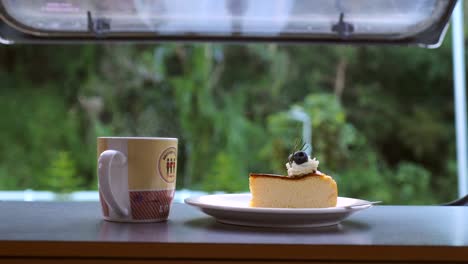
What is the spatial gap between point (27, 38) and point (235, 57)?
12.4 feet

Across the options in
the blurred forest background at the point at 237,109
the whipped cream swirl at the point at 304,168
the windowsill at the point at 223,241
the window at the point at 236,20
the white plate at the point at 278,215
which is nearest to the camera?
the windowsill at the point at 223,241

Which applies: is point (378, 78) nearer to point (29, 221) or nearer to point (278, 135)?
point (278, 135)

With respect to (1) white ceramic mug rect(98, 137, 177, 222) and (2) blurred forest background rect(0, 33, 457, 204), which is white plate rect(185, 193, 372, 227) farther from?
(2) blurred forest background rect(0, 33, 457, 204)

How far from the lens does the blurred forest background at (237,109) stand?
478cm

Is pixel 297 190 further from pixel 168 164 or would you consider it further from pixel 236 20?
pixel 236 20

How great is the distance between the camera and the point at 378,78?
4.99 metres

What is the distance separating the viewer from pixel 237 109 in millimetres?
4891

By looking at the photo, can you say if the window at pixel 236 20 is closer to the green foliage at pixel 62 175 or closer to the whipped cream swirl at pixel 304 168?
the whipped cream swirl at pixel 304 168

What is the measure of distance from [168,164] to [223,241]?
19 centimetres

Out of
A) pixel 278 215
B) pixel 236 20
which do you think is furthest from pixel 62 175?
pixel 278 215

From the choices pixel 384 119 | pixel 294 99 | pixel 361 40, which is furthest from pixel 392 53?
pixel 361 40

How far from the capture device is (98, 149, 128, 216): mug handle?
64cm

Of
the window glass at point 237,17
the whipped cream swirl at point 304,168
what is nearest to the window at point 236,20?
the window glass at point 237,17

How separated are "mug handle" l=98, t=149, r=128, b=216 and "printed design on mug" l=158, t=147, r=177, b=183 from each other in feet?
0.14
